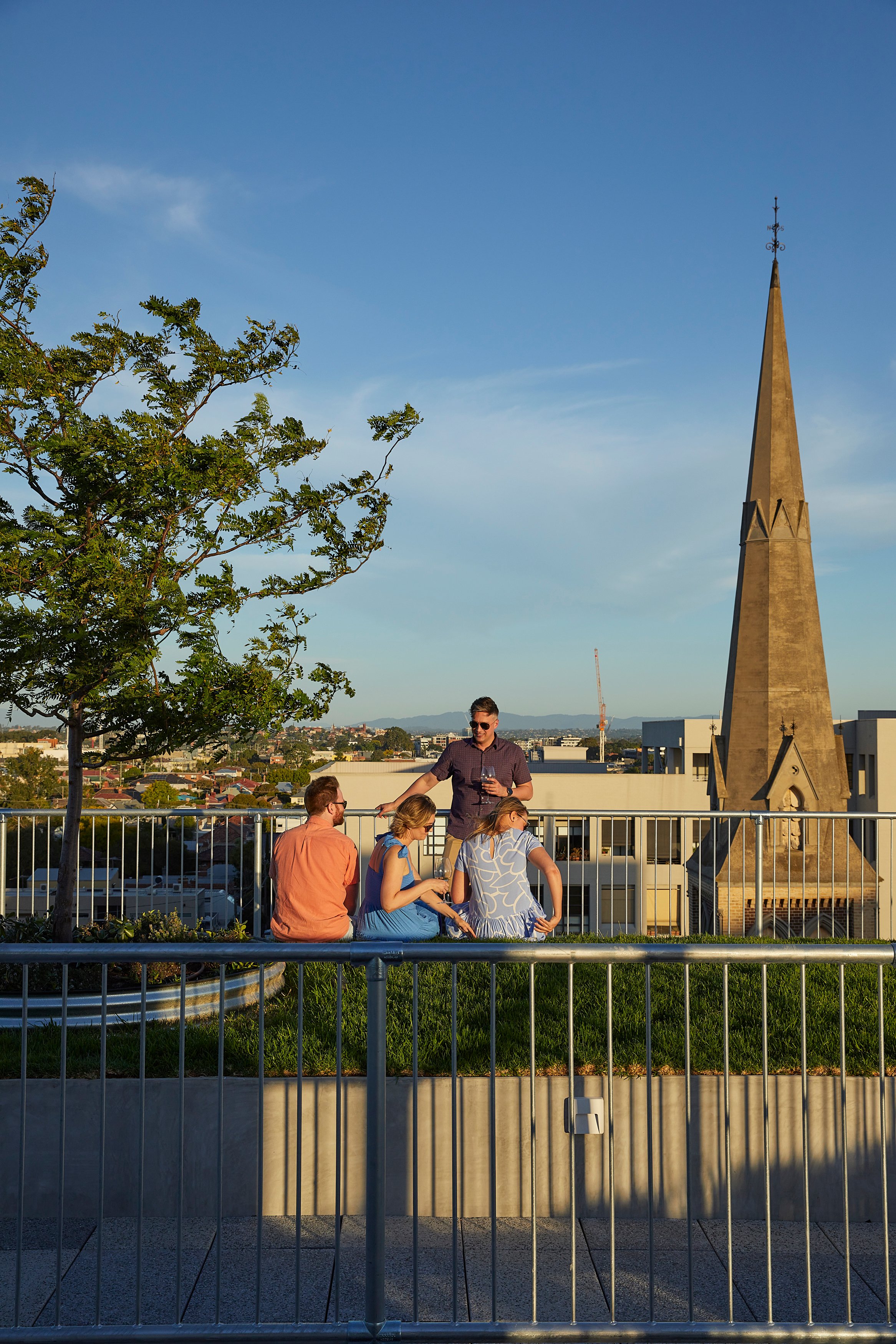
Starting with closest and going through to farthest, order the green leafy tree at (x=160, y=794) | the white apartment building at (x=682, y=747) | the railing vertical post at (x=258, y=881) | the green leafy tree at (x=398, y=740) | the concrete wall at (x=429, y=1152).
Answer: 1. the concrete wall at (x=429, y=1152)
2. the railing vertical post at (x=258, y=881)
3. the green leafy tree at (x=160, y=794)
4. the white apartment building at (x=682, y=747)
5. the green leafy tree at (x=398, y=740)

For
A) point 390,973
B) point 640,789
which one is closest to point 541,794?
point 640,789

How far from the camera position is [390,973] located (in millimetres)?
7477

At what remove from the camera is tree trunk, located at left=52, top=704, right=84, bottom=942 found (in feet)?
23.7

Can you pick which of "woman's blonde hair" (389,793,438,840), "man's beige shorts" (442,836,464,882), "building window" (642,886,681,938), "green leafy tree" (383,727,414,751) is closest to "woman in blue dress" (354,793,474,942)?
"woman's blonde hair" (389,793,438,840)

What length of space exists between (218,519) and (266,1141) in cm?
467

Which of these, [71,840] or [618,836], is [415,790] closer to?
[71,840]

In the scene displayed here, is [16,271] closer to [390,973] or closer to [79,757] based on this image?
[79,757]

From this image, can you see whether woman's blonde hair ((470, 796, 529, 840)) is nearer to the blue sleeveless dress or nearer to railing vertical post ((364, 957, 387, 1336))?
the blue sleeveless dress

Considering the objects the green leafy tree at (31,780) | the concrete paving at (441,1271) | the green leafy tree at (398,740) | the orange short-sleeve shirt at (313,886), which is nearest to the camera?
the concrete paving at (441,1271)

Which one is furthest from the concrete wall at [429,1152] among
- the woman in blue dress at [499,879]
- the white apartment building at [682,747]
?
the white apartment building at [682,747]

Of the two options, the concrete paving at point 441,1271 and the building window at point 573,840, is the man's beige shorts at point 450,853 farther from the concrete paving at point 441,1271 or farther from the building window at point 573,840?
the concrete paving at point 441,1271

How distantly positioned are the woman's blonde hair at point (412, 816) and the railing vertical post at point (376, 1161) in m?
2.89

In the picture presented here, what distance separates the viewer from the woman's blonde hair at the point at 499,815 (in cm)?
686

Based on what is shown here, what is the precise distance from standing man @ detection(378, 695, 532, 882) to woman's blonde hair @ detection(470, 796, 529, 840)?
0.68m
